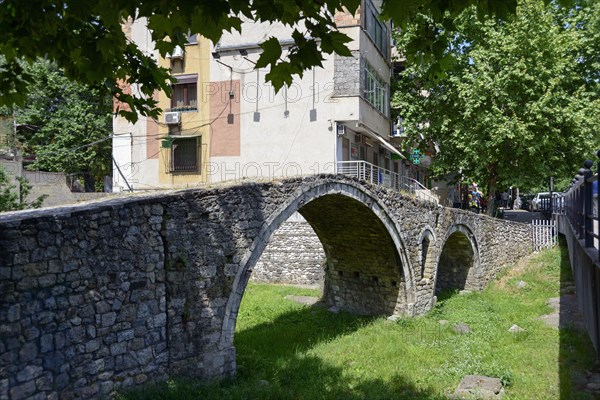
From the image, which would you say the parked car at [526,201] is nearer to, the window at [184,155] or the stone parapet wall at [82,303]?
the window at [184,155]

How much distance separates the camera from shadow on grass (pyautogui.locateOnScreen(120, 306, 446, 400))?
727cm

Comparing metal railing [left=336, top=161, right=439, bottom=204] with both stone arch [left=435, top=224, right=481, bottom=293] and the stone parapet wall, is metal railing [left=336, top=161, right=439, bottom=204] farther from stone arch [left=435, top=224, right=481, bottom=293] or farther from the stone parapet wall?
the stone parapet wall

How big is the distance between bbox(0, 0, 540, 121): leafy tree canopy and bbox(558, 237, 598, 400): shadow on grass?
20.5ft

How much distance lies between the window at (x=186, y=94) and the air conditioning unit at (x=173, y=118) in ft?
1.30

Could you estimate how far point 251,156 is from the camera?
672 inches

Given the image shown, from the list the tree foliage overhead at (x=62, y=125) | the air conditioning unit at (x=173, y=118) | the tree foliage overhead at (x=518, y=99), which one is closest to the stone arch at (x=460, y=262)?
the tree foliage overhead at (x=518, y=99)

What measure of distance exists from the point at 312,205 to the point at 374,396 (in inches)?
205

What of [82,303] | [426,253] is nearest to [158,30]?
[82,303]

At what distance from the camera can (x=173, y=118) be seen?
17438 mm

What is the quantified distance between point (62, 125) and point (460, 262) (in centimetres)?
1793

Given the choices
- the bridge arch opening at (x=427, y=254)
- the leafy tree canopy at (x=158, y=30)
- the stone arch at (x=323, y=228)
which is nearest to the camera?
the leafy tree canopy at (x=158, y=30)

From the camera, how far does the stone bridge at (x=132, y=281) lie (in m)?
5.37

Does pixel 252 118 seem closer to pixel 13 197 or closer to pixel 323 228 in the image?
pixel 323 228

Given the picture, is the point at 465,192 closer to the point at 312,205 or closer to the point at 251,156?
the point at 251,156
